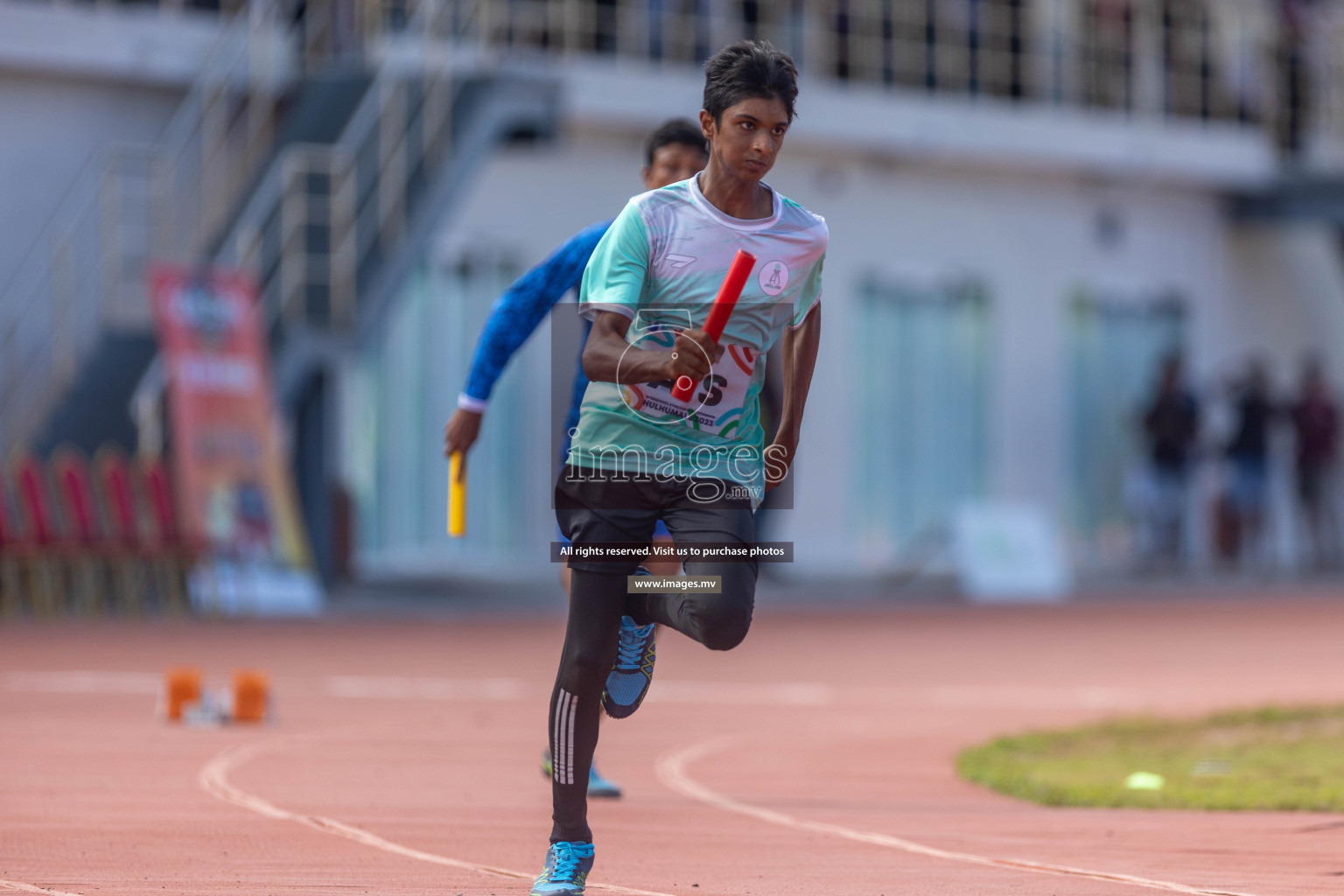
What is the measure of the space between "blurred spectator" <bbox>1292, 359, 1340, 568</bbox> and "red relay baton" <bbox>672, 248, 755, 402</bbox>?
67.7 ft

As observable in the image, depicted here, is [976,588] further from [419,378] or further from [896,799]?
[896,799]

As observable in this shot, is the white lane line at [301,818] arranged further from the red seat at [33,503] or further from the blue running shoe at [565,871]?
the red seat at [33,503]

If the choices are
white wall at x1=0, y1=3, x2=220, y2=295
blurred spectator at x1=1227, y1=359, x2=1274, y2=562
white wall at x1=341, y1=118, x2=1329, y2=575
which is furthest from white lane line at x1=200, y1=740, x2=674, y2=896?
blurred spectator at x1=1227, y1=359, x2=1274, y2=562

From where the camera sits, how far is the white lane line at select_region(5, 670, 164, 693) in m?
10.8

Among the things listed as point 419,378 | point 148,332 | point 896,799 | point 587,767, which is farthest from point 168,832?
point 419,378

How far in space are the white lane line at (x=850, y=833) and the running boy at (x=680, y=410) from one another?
1.35 meters

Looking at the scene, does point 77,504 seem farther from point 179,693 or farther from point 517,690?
point 179,693

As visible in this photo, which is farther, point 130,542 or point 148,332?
point 148,332

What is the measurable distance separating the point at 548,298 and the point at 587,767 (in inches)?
61.3

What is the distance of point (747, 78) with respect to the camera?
4832 mm

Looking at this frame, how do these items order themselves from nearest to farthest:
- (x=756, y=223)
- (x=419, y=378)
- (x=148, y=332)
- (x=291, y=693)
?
(x=756, y=223) < (x=291, y=693) < (x=148, y=332) < (x=419, y=378)

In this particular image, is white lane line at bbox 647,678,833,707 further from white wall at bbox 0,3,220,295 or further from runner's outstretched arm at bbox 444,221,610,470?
white wall at bbox 0,3,220,295

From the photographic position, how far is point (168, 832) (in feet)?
20.1

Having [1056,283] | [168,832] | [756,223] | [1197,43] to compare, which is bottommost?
[168,832]
